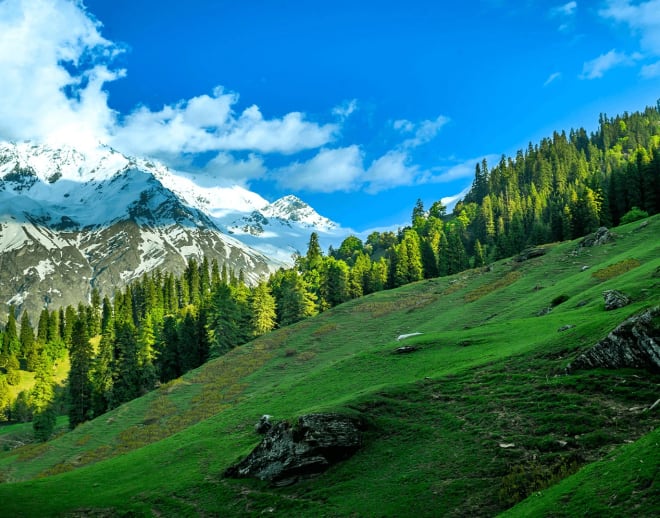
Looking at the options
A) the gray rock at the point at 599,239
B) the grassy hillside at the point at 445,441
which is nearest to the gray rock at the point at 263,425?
the grassy hillside at the point at 445,441

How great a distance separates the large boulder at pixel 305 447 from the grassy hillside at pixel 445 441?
0.75 meters

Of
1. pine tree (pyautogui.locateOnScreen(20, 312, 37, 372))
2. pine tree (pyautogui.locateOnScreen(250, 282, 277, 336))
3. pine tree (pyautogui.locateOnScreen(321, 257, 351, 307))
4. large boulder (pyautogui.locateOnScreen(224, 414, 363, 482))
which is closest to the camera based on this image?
large boulder (pyautogui.locateOnScreen(224, 414, 363, 482))

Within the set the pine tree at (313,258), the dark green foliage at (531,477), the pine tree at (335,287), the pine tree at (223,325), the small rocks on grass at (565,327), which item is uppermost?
the pine tree at (313,258)

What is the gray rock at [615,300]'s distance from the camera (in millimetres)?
38719

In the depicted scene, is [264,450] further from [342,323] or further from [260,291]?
[260,291]

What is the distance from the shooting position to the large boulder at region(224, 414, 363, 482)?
27.9 meters

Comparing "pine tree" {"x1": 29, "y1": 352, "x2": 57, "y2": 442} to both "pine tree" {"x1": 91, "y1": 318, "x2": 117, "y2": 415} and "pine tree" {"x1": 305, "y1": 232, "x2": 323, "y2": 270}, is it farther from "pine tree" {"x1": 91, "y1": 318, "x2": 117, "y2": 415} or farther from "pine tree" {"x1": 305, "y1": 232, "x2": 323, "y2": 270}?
"pine tree" {"x1": 305, "y1": 232, "x2": 323, "y2": 270}

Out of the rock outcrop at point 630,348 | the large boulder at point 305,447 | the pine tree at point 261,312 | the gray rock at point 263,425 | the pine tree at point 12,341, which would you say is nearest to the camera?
the rock outcrop at point 630,348

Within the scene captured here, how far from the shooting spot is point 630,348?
27.3m

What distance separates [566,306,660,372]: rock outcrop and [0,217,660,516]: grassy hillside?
85 centimetres

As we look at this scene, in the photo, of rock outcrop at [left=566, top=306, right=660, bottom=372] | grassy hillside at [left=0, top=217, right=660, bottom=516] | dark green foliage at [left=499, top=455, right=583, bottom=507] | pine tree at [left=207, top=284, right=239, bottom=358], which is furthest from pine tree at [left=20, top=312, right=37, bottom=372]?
dark green foliage at [left=499, top=455, right=583, bottom=507]

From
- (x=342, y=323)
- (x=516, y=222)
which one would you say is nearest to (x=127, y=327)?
(x=342, y=323)

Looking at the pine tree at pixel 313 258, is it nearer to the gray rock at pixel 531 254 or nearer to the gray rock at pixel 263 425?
the gray rock at pixel 531 254

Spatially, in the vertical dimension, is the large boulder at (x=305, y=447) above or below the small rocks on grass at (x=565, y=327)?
below
